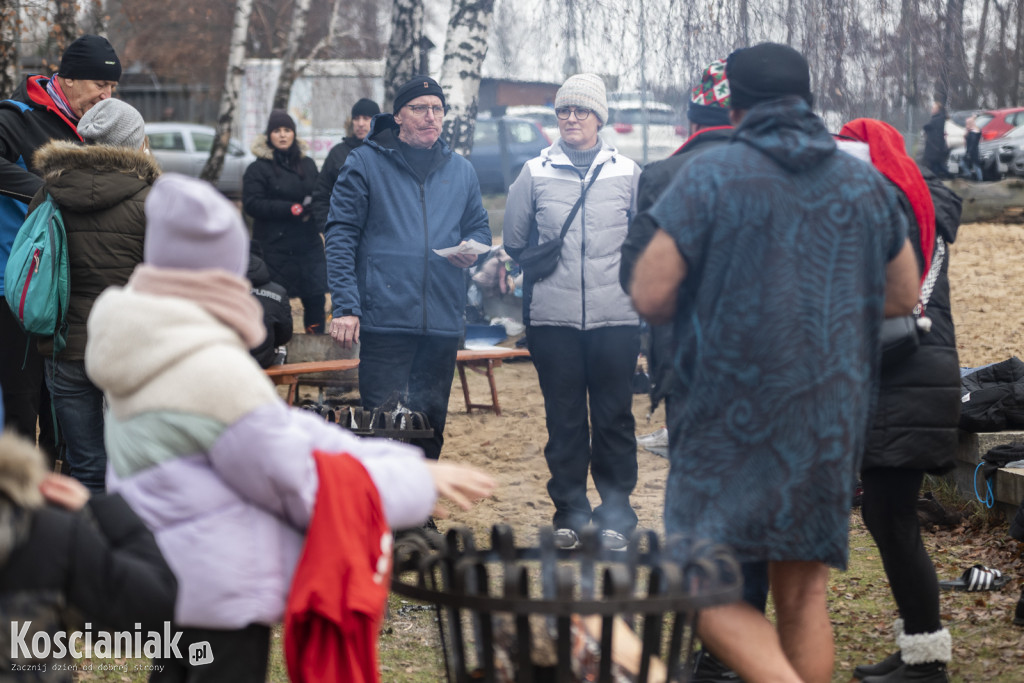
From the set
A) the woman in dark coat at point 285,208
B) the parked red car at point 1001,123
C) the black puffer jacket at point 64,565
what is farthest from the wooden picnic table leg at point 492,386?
the parked red car at point 1001,123

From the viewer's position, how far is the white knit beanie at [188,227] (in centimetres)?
223

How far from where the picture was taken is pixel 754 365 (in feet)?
9.03

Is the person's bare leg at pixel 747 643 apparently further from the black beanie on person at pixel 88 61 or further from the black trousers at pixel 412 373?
the black beanie on person at pixel 88 61

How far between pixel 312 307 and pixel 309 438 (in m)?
7.56

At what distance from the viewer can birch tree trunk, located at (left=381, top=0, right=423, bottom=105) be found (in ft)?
31.8

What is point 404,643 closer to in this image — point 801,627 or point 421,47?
point 801,627

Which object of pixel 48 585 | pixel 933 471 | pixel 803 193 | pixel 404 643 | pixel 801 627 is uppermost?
pixel 803 193

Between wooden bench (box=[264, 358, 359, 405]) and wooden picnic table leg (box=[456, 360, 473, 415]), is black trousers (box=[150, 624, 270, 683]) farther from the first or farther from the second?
wooden picnic table leg (box=[456, 360, 473, 415])

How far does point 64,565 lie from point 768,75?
211 cm

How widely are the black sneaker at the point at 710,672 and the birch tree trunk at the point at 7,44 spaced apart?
380 inches

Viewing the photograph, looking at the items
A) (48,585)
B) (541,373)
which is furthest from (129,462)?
(541,373)

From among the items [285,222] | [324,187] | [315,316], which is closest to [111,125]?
[324,187]

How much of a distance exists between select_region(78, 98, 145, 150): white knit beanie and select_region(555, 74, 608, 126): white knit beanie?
1.98 m

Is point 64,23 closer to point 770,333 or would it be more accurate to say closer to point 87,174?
point 87,174
